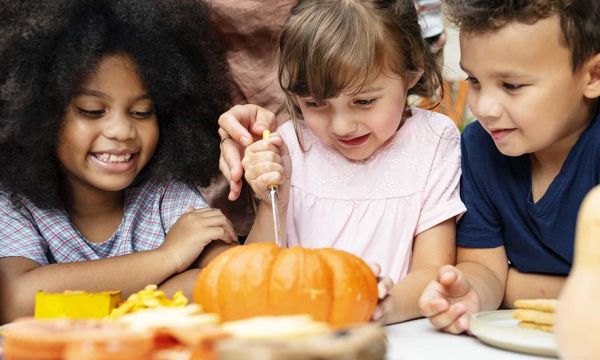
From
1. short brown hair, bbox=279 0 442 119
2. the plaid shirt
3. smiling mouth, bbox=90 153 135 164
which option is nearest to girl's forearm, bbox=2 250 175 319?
the plaid shirt

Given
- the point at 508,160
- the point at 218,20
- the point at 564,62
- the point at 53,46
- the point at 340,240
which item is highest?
the point at 218,20

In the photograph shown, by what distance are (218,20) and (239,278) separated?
102 cm

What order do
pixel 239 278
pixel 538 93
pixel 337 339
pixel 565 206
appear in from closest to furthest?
1. pixel 337 339
2. pixel 239 278
3. pixel 538 93
4. pixel 565 206

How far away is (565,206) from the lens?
4.97 feet

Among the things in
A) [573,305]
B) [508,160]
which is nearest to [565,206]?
[508,160]

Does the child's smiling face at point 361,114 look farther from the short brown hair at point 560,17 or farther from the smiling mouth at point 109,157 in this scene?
the smiling mouth at point 109,157

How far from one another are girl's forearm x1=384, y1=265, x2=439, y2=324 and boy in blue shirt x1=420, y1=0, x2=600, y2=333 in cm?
7

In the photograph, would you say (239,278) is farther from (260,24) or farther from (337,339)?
(260,24)

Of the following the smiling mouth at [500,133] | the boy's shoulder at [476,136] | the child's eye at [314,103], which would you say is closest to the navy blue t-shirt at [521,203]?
the boy's shoulder at [476,136]

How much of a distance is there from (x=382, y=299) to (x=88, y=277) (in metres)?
0.65

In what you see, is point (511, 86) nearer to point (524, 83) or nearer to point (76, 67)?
point (524, 83)

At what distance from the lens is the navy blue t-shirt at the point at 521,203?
59.1 inches

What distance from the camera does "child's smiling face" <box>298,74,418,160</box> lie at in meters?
1.60

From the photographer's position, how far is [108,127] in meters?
1.70
